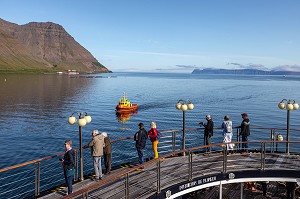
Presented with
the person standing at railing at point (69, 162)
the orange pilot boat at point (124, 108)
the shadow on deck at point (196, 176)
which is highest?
the person standing at railing at point (69, 162)

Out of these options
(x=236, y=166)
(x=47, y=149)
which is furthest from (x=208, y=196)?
(x=47, y=149)

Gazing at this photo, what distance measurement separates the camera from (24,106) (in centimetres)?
6900

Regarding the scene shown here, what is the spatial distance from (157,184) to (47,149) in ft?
82.6

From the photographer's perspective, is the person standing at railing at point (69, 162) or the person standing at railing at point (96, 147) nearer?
the person standing at railing at point (69, 162)

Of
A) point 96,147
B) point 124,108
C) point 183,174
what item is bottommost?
point 124,108

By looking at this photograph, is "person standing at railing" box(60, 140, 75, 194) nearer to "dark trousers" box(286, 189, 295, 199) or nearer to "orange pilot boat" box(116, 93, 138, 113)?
"dark trousers" box(286, 189, 295, 199)

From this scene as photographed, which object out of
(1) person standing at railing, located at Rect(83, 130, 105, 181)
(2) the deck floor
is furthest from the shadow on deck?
(1) person standing at railing, located at Rect(83, 130, 105, 181)

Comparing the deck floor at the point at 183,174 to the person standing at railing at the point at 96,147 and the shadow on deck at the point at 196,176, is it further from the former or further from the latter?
the person standing at railing at the point at 96,147

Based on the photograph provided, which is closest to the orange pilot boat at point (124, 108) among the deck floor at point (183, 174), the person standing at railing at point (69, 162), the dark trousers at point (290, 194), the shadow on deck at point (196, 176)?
the shadow on deck at point (196, 176)

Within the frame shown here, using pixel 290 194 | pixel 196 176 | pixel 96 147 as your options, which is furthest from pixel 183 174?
pixel 290 194

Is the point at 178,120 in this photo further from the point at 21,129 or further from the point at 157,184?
the point at 157,184

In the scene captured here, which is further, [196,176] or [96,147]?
[96,147]

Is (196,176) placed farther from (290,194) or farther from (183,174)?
(290,194)

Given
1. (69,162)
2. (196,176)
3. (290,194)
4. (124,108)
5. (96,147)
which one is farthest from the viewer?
(124,108)
